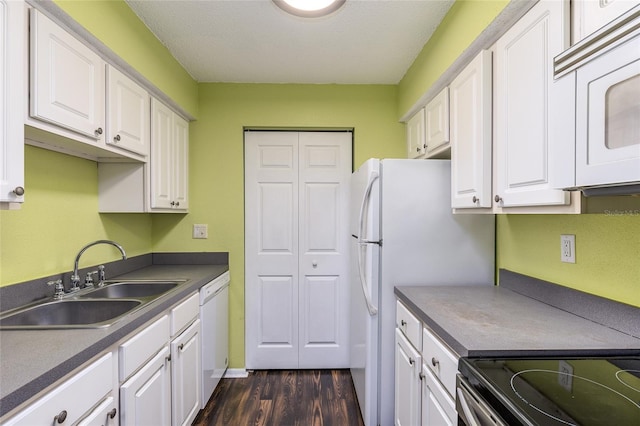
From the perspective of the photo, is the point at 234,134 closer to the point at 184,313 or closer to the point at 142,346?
the point at 184,313

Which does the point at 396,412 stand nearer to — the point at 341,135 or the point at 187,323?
the point at 187,323

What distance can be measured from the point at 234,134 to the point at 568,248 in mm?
2365

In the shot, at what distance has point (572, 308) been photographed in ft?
4.33

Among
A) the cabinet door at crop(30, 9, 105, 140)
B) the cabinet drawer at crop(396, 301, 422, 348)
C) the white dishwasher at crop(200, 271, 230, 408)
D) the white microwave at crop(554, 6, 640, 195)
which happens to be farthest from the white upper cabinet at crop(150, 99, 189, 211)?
the white microwave at crop(554, 6, 640, 195)

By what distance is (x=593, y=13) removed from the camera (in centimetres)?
91

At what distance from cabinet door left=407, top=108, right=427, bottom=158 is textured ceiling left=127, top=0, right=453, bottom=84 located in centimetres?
38

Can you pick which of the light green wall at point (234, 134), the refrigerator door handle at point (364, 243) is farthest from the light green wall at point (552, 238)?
the light green wall at point (234, 134)

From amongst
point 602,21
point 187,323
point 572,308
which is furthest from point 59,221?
point 572,308

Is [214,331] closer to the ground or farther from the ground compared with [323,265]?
closer to the ground

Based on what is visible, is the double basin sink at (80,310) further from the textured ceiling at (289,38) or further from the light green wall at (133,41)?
the textured ceiling at (289,38)

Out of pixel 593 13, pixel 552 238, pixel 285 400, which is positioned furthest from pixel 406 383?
pixel 593 13

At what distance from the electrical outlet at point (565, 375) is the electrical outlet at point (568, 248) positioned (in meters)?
0.55

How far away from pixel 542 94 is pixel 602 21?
252 mm

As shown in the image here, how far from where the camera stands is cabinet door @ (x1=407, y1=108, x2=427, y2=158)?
229 cm
